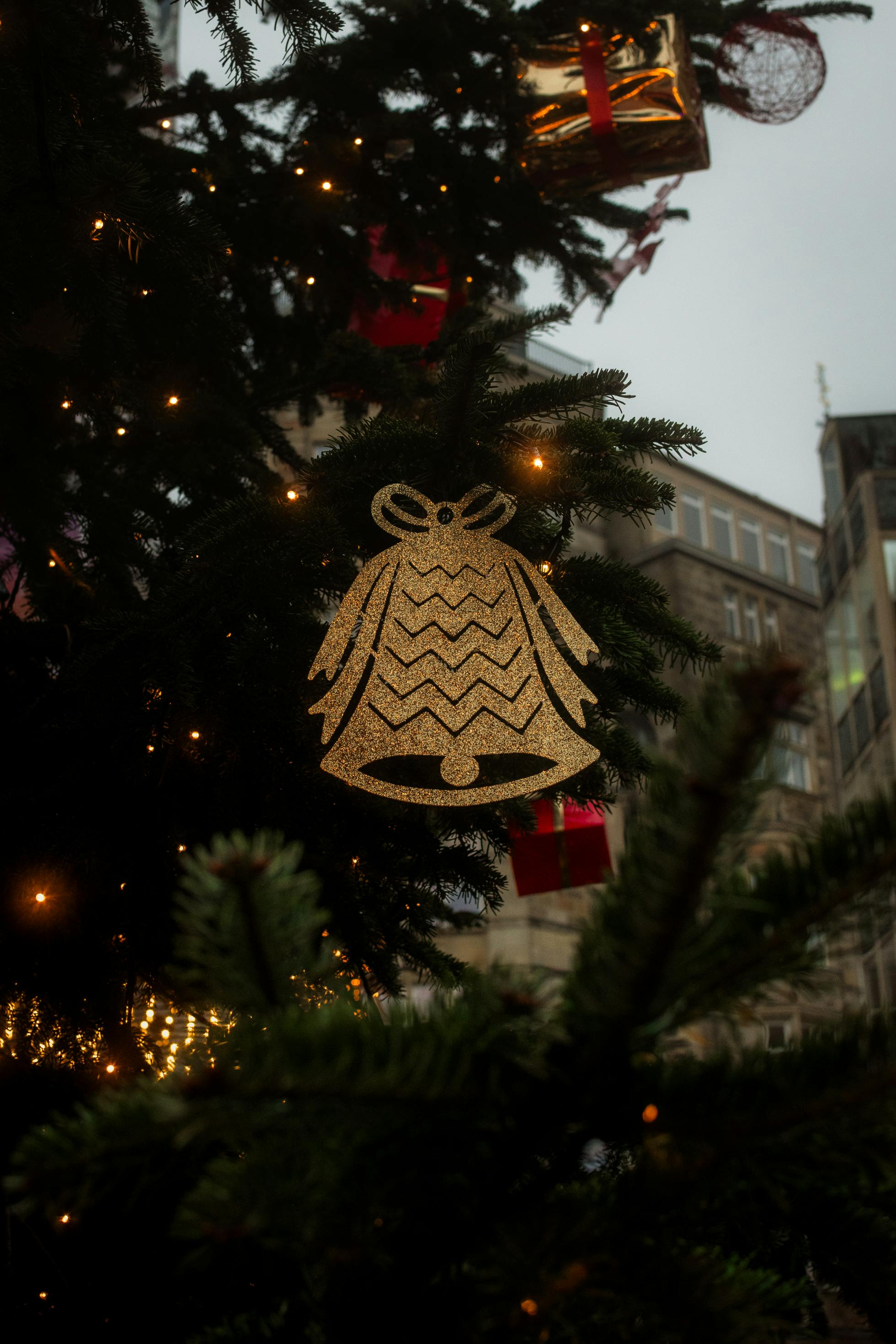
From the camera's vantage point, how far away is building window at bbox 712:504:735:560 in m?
21.1

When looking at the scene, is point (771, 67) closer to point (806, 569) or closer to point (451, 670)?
point (451, 670)

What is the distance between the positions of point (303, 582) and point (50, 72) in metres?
0.87

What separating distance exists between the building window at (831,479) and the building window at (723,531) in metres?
1.90

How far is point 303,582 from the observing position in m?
1.80

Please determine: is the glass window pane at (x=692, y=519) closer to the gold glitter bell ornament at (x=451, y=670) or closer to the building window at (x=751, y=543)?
the building window at (x=751, y=543)

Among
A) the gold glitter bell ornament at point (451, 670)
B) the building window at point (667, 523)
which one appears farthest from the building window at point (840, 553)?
the gold glitter bell ornament at point (451, 670)

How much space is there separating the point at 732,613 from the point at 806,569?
12.1ft

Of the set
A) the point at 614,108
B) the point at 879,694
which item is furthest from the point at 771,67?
the point at 879,694

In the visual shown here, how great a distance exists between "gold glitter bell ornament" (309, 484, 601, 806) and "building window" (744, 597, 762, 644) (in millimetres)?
18622

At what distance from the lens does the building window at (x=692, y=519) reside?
20.8 m

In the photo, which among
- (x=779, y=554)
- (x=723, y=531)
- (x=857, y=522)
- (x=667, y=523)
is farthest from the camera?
(x=779, y=554)

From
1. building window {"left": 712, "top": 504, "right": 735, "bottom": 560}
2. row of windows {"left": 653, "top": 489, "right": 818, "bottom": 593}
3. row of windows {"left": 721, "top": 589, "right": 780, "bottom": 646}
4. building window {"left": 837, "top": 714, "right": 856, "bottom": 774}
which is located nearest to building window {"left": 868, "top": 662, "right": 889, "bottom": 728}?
building window {"left": 837, "top": 714, "right": 856, "bottom": 774}

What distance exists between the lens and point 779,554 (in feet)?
72.9

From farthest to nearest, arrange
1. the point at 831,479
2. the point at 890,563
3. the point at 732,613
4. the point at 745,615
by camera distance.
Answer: the point at 745,615, the point at 732,613, the point at 831,479, the point at 890,563
